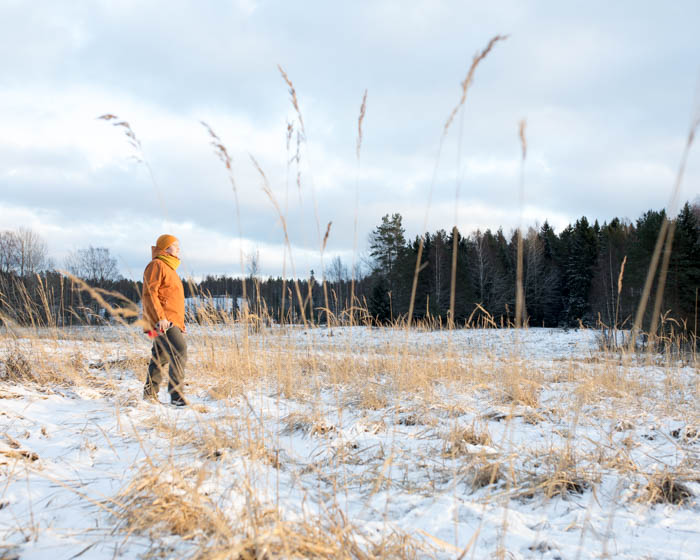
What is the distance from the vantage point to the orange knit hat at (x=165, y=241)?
3.74 m

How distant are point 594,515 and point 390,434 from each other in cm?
136

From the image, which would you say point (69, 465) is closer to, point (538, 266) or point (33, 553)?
point (33, 553)

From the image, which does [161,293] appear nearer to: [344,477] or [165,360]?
[165,360]

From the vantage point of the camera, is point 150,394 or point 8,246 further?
point 8,246

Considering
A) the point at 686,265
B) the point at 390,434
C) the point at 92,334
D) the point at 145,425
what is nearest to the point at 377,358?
the point at 390,434

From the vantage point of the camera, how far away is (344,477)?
1.67m

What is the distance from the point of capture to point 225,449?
202 centimetres

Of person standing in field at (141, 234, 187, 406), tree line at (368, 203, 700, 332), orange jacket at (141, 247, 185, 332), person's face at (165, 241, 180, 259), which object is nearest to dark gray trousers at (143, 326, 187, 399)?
person standing in field at (141, 234, 187, 406)

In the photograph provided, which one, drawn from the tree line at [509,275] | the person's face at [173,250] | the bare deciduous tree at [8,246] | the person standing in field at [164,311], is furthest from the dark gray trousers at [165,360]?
the bare deciduous tree at [8,246]

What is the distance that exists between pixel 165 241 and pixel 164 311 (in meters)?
0.73

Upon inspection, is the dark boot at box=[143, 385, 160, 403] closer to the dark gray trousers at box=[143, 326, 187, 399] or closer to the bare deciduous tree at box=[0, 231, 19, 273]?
the dark gray trousers at box=[143, 326, 187, 399]

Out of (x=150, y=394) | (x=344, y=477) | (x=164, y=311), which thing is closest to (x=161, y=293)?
(x=164, y=311)

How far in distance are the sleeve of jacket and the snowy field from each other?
78cm

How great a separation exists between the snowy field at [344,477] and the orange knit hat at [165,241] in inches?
46.3
